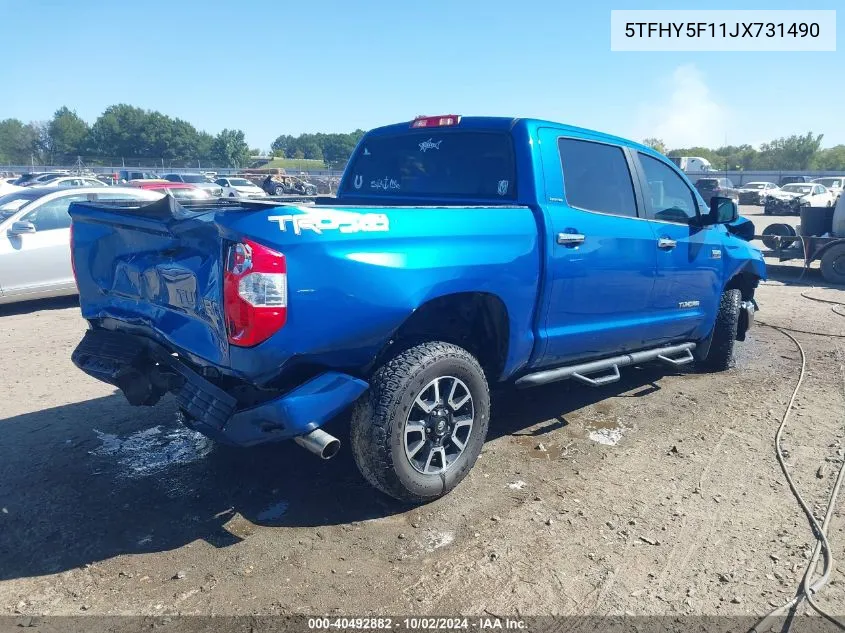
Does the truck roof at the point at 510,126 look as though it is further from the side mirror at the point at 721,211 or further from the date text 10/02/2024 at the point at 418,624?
the date text 10/02/2024 at the point at 418,624

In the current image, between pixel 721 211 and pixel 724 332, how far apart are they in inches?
50.0

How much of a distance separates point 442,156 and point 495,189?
1.90ft

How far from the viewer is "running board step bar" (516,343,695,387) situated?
4137mm

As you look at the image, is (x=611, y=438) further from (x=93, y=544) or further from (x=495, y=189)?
(x=93, y=544)

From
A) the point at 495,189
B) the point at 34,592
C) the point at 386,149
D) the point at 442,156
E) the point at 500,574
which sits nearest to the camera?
the point at 34,592

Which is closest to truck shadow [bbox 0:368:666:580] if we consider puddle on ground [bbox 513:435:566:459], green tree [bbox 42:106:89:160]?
puddle on ground [bbox 513:435:566:459]

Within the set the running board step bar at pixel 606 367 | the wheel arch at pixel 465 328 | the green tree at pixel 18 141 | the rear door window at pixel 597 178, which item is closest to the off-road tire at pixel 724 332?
the running board step bar at pixel 606 367

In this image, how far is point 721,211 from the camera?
17.5 feet

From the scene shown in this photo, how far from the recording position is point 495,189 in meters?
4.15

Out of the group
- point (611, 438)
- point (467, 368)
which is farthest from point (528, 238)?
point (611, 438)

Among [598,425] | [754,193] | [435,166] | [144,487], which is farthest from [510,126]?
[754,193]

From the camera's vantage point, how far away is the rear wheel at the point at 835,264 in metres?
11.8

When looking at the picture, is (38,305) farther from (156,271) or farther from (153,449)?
(156,271)

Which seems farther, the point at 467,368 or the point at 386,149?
the point at 386,149
